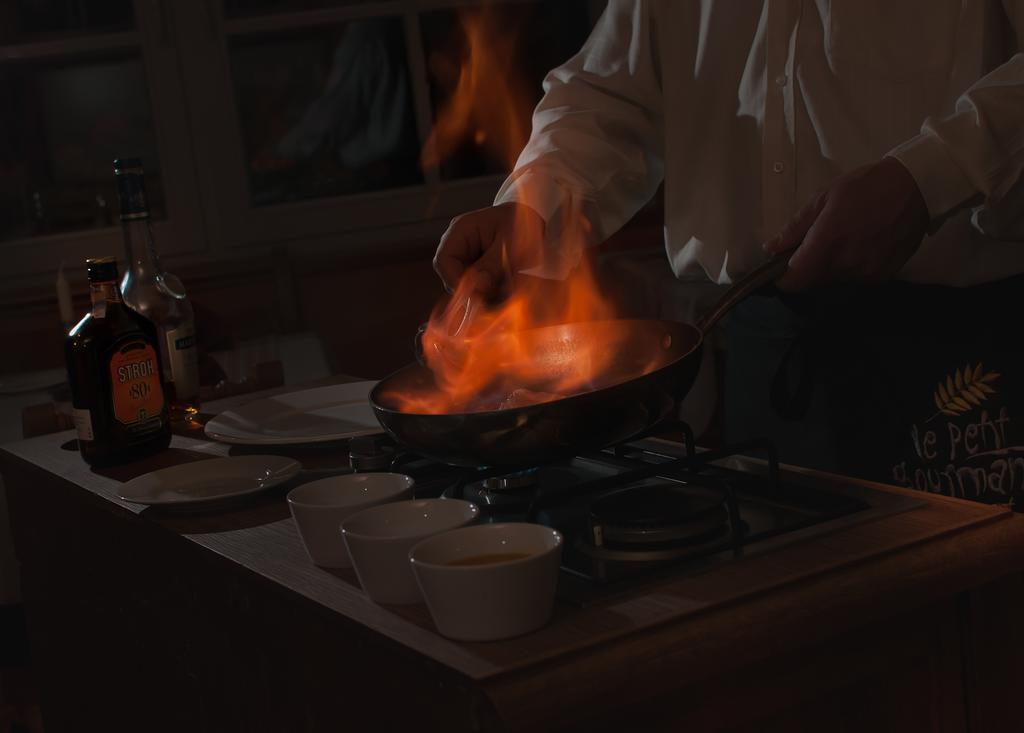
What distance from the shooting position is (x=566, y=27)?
154 inches

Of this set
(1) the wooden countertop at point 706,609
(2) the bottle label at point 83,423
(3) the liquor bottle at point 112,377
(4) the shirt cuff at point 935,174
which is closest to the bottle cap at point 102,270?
(3) the liquor bottle at point 112,377

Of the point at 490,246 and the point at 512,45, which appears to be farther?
the point at 512,45

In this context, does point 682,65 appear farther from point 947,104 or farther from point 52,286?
point 52,286

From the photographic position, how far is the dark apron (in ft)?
4.17

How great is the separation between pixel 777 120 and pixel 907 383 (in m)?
0.34

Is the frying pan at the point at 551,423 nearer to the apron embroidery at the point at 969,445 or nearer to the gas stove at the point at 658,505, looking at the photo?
the gas stove at the point at 658,505

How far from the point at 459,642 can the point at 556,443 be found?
236mm

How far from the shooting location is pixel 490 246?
1372 mm

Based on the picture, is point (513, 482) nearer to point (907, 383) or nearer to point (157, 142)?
point (907, 383)

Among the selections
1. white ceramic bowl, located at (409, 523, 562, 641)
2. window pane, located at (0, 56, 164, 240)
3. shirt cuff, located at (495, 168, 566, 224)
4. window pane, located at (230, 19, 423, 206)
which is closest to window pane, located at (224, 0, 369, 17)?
window pane, located at (230, 19, 423, 206)

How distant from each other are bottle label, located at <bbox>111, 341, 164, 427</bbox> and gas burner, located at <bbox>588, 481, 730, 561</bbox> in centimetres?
70

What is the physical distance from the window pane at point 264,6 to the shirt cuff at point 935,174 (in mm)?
2828

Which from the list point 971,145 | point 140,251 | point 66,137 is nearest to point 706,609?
point 971,145

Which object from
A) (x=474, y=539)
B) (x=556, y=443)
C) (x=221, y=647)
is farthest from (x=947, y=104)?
(x=221, y=647)
